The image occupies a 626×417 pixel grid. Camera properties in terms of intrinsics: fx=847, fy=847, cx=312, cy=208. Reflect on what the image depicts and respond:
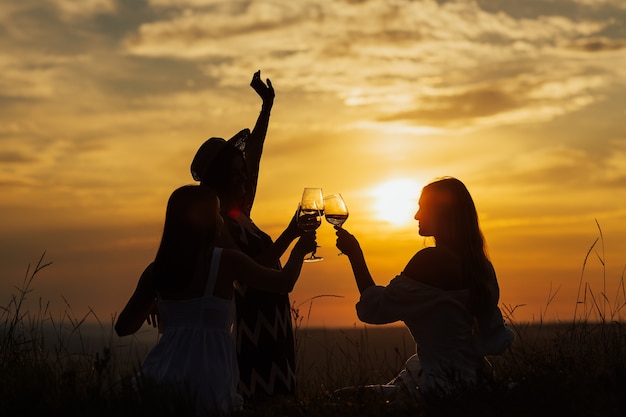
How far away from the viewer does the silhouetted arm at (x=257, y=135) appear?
25.4ft

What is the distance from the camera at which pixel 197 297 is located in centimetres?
568

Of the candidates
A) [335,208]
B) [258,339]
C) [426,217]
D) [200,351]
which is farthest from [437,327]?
[200,351]

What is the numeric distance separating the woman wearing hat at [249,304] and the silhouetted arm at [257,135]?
1.04ft

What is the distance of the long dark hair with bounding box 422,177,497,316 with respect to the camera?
21.2 ft

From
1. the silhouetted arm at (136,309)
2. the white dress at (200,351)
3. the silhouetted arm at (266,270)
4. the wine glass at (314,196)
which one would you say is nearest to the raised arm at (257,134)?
the wine glass at (314,196)

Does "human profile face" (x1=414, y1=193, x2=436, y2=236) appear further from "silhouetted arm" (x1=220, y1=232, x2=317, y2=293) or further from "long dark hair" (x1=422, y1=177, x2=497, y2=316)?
"silhouetted arm" (x1=220, y1=232, x2=317, y2=293)

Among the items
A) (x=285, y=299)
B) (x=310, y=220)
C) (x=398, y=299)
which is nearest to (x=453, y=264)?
(x=398, y=299)

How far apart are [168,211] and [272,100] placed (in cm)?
332

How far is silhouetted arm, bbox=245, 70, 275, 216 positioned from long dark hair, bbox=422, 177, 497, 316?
182cm

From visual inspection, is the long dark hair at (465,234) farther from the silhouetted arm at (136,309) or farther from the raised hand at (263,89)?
the raised hand at (263,89)

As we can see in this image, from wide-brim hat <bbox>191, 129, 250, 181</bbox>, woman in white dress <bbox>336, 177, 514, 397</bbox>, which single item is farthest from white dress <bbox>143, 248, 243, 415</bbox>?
wide-brim hat <bbox>191, 129, 250, 181</bbox>

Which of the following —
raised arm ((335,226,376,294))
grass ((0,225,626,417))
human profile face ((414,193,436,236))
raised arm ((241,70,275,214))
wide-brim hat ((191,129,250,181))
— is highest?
raised arm ((241,70,275,214))

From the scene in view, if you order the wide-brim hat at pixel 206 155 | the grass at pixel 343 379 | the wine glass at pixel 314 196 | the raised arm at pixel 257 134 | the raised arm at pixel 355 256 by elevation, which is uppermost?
the raised arm at pixel 257 134

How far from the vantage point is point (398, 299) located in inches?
261
